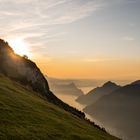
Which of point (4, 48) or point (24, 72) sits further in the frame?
point (4, 48)

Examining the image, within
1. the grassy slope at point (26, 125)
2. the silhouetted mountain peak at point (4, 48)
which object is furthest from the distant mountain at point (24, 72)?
the grassy slope at point (26, 125)

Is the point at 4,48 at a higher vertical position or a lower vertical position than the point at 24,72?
higher

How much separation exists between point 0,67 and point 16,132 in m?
90.2

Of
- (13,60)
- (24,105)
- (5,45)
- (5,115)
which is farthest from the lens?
(5,45)

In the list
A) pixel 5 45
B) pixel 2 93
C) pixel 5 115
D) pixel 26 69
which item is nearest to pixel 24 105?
pixel 2 93

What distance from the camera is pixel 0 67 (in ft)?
425

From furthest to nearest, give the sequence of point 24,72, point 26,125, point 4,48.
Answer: point 4,48
point 24,72
point 26,125

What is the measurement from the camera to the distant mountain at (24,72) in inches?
5153

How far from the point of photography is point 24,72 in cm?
13962

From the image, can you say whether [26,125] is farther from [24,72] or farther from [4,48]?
[4,48]

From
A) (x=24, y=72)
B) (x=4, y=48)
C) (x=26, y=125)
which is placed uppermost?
(x=4, y=48)

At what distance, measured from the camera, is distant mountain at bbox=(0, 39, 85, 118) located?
13089 cm

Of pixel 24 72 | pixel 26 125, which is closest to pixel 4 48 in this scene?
pixel 24 72

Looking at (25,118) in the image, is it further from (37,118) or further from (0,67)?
(0,67)
